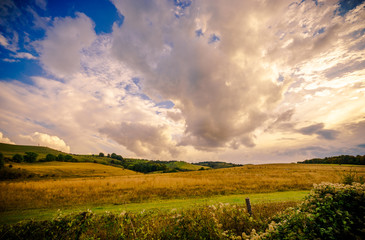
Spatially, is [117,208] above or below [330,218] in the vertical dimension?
below

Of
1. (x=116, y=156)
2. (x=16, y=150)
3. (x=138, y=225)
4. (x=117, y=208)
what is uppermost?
(x=16, y=150)

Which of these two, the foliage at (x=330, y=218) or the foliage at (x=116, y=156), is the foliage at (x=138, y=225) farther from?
the foliage at (x=116, y=156)

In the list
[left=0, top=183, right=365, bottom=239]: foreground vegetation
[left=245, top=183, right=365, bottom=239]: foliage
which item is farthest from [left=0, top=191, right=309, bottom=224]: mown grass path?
[left=245, top=183, right=365, bottom=239]: foliage

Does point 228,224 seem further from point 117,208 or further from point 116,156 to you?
point 116,156

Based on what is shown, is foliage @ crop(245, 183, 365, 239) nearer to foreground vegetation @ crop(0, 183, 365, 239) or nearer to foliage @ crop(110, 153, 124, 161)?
foreground vegetation @ crop(0, 183, 365, 239)

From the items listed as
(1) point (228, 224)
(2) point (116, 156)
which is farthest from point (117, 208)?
(2) point (116, 156)

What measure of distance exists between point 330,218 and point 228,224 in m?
4.07

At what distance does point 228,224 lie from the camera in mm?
7234

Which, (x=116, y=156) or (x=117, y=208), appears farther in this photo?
(x=116, y=156)

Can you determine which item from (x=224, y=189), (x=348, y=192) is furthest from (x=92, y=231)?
(x=224, y=189)

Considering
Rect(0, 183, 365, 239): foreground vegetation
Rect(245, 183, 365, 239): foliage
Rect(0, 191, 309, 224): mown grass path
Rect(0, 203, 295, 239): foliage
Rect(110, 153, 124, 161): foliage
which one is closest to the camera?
Rect(245, 183, 365, 239): foliage

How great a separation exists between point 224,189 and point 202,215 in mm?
17646

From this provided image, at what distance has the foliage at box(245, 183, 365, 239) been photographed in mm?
4132

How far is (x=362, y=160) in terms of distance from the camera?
273 feet
